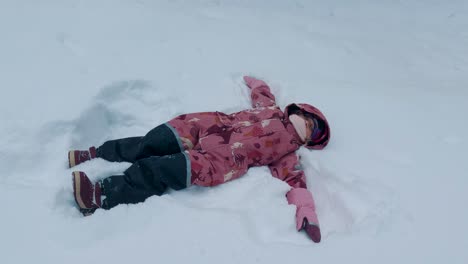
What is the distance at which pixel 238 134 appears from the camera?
221cm

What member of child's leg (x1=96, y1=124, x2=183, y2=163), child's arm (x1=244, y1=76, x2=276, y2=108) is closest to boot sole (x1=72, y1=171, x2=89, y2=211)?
child's leg (x1=96, y1=124, x2=183, y2=163)

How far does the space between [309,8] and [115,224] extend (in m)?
3.38

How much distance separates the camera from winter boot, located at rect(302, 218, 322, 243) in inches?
67.1

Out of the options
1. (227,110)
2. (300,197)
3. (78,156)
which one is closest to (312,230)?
(300,197)

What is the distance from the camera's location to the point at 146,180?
187 centimetres

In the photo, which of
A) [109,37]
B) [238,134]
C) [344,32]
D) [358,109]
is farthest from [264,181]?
[344,32]

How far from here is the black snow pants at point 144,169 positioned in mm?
1831

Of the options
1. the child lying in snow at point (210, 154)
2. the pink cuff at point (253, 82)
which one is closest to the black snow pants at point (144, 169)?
the child lying in snow at point (210, 154)

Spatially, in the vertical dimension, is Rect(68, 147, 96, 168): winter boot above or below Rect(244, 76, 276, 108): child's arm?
below

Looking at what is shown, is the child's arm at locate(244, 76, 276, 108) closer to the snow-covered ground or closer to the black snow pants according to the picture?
the snow-covered ground

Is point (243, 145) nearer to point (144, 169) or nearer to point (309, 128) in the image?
point (309, 128)

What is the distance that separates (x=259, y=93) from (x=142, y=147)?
0.91m

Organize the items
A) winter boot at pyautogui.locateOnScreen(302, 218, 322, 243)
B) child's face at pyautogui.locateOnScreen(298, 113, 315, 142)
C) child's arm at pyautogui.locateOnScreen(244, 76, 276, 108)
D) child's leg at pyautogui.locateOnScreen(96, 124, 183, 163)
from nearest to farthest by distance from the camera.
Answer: winter boot at pyautogui.locateOnScreen(302, 218, 322, 243), child's leg at pyautogui.locateOnScreen(96, 124, 183, 163), child's face at pyautogui.locateOnScreen(298, 113, 315, 142), child's arm at pyautogui.locateOnScreen(244, 76, 276, 108)

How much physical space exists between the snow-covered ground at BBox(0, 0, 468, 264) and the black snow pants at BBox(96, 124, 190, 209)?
9cm
